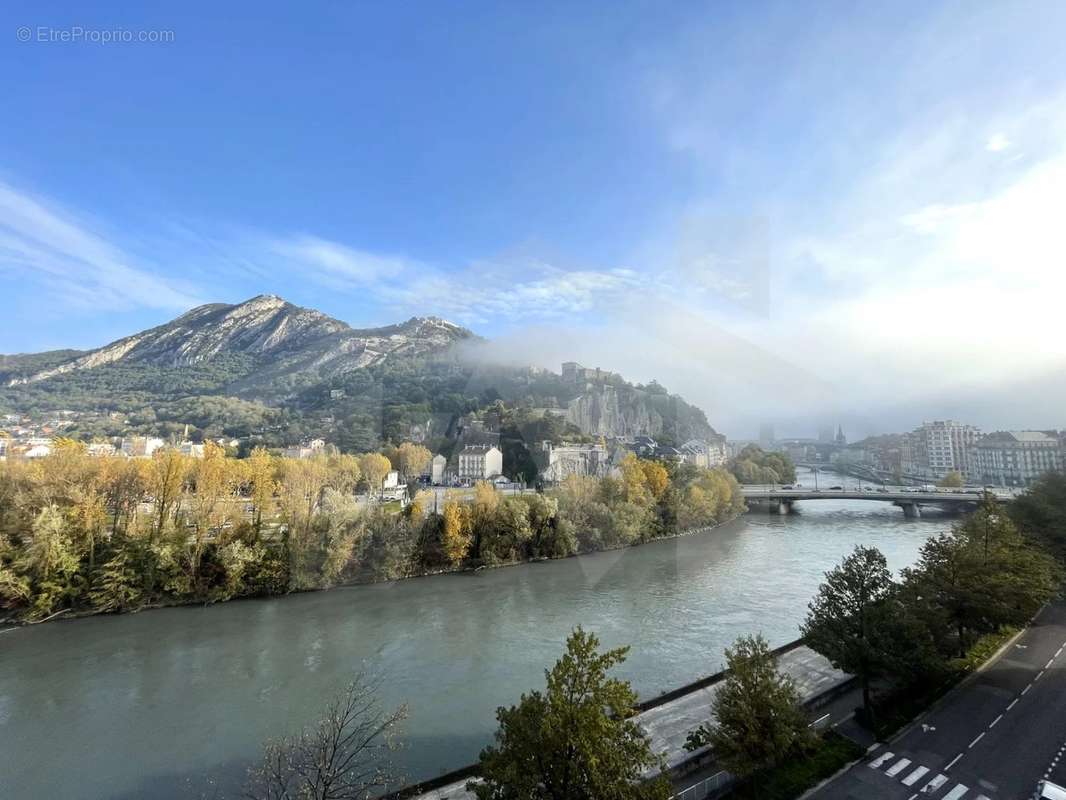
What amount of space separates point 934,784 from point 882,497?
34.8 m

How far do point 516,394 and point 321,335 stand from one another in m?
58.0

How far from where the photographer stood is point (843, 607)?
7617mm

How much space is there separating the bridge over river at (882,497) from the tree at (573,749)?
34.5m

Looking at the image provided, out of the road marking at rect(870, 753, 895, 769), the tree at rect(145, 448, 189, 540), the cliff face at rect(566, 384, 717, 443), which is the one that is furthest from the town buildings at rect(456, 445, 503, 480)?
the road marking at rect(870, 753, 895, 769)

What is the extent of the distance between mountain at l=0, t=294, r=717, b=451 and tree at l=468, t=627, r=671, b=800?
42330mm

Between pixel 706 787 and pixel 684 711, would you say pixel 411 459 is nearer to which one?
pixel 684 711

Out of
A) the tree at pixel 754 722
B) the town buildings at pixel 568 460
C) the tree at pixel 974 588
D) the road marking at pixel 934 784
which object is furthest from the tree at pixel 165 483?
the town buildings at pixel 568 460

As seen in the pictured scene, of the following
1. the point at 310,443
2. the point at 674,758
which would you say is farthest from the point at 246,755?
the point at 310,443

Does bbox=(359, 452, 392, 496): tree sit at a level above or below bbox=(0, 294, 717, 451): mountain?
below

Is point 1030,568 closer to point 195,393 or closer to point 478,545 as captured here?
point 478,545

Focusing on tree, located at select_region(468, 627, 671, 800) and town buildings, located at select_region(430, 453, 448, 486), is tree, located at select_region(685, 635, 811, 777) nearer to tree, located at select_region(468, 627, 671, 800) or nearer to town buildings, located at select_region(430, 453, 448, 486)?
tree, located at select_region(468, 627, 671, 800)

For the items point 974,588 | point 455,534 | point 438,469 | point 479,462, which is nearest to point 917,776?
point 974,588

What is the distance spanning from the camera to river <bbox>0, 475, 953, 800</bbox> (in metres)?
7.47

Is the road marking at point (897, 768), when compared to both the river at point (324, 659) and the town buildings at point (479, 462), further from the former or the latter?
the town buildings at point (479, 462)
